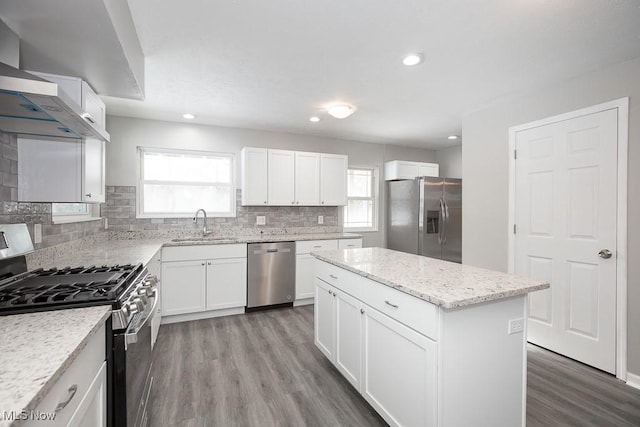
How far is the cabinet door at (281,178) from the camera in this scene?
4.09 meters

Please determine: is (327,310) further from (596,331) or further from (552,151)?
(552,151)

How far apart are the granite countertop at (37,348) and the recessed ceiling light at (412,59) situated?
2377 mm

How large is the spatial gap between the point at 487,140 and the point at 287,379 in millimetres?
3077

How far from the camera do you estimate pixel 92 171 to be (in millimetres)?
2025

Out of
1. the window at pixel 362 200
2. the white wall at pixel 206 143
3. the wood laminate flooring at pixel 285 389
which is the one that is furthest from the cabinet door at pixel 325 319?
the window at pixel 362 200

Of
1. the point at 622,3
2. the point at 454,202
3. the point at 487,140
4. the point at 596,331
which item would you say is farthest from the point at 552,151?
the point at 454,202

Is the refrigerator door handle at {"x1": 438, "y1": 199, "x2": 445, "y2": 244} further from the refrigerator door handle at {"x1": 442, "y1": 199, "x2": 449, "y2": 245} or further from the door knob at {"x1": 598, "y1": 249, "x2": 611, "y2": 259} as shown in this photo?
the door knob at {"x1": 598, "y1": 249, "x2": 611, "y2": 259}

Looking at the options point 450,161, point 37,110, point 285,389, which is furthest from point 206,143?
point 450,161

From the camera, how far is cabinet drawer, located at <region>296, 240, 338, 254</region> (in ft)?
12.8

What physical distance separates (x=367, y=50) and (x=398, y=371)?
2.07m

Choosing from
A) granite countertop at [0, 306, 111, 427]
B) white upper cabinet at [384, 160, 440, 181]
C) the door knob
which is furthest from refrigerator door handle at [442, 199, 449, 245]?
granite countertop at [0, 306, 111, 427]

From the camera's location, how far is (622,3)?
1.66 metres

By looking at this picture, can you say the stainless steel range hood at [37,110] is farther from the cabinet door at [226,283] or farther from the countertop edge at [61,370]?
the cabinet door at [226,283]

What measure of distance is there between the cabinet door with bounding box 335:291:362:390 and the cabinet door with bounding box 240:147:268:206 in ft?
7.30
